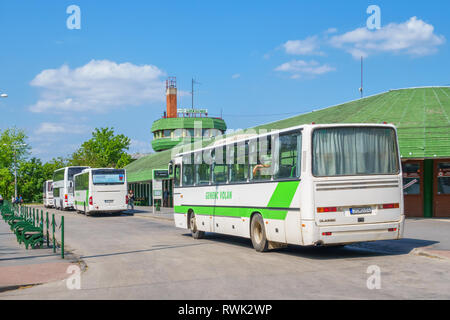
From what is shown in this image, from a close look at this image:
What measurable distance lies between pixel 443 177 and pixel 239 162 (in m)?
13.7

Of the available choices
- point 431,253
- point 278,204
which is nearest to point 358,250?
point 431,253

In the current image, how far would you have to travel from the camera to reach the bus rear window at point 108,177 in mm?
37500

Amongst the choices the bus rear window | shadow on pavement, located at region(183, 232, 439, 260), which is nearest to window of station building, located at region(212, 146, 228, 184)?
shadow on pavement, located at region(183, 232, 439, 260)

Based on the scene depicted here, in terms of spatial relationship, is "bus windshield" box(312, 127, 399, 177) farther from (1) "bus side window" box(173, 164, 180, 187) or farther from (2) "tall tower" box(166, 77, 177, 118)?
(2) "tall tower" box(166, 77, 177, 118)

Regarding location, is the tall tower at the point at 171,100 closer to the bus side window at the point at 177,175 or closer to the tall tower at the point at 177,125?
the tall tower at the point at 177,125

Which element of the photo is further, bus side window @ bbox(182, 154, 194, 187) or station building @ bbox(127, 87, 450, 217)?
station building @ bbox(127, 87, 450, 217)

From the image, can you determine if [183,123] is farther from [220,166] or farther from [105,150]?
[220,166]

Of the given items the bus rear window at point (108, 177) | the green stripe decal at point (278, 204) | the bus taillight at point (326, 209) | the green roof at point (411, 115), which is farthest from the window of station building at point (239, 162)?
the bus rear window at point (108, 177)

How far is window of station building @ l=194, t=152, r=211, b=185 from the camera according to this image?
A: 17.7 meters

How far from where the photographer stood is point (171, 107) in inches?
3703

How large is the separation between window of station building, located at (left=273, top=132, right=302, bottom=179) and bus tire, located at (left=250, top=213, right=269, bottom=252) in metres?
1.57

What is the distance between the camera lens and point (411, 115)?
1032 inches
